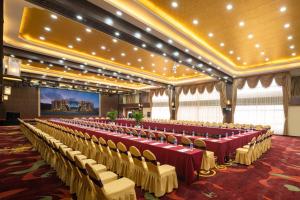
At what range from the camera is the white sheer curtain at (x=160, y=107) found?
21.9 metres

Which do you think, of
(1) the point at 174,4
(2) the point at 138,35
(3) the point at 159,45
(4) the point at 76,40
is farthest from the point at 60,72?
(1) the point at 174,4

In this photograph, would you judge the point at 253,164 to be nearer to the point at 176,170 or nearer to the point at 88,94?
the point at 176,170

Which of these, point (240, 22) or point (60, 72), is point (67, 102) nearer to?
point (60, 72)

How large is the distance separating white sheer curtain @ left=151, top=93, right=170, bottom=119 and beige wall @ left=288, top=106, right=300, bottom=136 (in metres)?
11.9

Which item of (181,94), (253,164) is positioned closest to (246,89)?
(181,94)

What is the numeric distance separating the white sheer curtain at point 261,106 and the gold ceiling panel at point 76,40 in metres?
7.90

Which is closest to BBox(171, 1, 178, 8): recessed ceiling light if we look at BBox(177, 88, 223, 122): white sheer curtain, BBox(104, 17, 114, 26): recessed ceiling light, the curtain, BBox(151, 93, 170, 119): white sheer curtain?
BBox(104, 17, 114, 26): recessed ceiling light

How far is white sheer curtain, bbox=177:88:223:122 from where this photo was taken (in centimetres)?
1655

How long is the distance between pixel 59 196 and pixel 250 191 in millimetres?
4026

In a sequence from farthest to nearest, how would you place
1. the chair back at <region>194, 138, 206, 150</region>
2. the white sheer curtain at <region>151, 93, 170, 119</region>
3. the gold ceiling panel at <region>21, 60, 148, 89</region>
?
the white sheer curtain at <region>151, 93, 170, 119</region>
the gold ceiling panel at <region>21, 60, 148, 89</region>
the chair back at <region>194, 138, 206, 150</region>

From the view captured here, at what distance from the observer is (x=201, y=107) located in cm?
1778

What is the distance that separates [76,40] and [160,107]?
1555 centimetres

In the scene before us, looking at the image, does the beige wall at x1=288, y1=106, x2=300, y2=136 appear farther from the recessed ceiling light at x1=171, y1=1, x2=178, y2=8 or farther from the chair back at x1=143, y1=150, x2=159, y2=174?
the chair back at x1=143, y1=150, x2=159, y2=174

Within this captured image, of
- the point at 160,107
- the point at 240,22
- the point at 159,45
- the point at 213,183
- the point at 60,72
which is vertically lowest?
the point at 213,183
